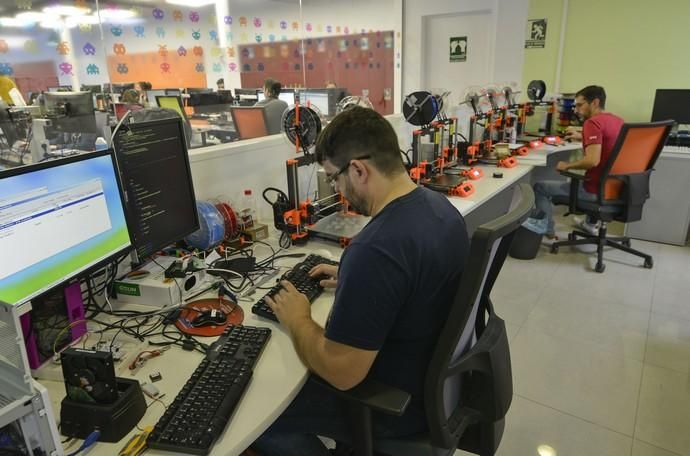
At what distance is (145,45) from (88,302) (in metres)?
3.11

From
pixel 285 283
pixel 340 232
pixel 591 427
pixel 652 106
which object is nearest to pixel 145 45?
pixel 340 232

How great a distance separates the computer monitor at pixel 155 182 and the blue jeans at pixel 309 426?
69 cm

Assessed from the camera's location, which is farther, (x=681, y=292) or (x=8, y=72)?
(x=8, y=72)

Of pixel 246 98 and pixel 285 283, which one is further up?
pixel 246 98

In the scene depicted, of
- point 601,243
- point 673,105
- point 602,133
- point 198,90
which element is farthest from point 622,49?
point 198,90

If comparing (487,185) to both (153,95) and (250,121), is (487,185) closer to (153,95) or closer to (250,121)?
(250,121)

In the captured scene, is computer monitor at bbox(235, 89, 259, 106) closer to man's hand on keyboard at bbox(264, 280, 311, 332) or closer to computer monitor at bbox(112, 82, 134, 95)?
computer monitor at bbox(112, 82, 134, 95)

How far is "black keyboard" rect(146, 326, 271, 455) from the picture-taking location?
2.86 feet

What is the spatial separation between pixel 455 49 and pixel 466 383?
4957mm

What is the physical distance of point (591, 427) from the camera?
1.93 metres

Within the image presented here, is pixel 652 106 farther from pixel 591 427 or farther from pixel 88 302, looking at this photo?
pixel 88 302

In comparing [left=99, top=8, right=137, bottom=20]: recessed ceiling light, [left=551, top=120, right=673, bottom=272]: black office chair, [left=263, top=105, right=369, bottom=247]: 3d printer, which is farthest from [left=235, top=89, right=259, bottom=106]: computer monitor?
[left=551, top=120, right=673, bottom=272]: black office chair

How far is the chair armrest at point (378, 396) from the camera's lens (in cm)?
104

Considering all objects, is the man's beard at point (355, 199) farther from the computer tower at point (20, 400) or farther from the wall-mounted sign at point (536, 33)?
the wall-mounted sign at point (536, 33)
